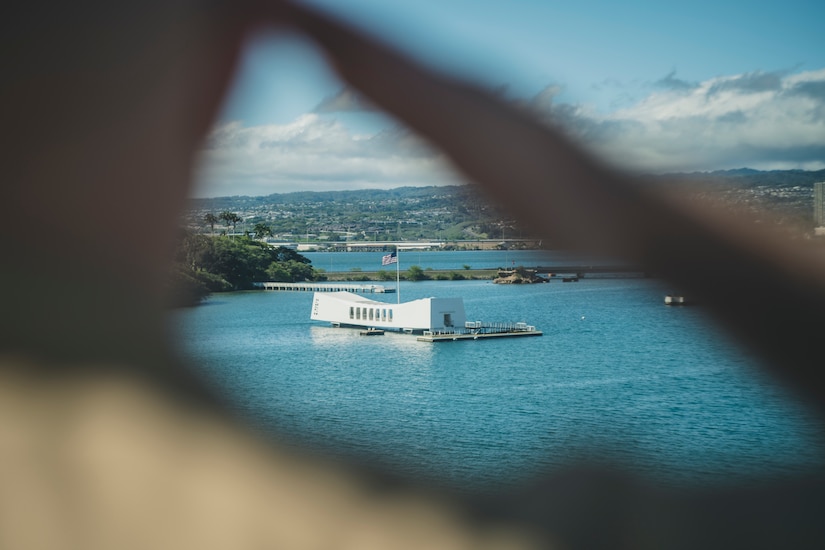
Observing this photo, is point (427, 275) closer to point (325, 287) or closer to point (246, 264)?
Result: point (325, 287)

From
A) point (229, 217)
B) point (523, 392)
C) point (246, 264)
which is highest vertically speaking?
point (229, 217)

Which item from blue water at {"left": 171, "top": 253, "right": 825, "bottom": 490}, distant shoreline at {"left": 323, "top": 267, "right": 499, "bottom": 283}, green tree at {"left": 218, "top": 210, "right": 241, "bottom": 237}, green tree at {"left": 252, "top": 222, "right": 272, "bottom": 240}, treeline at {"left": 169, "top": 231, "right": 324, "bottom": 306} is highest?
green tree at {"left": 218, "top": 210, "right": 241, "bottom": 237}

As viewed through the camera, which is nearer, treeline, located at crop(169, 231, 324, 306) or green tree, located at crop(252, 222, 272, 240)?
treeline, located at crop(169, 231, 324, 306)

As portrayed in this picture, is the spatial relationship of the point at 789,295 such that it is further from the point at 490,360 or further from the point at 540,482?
the point at 490,360

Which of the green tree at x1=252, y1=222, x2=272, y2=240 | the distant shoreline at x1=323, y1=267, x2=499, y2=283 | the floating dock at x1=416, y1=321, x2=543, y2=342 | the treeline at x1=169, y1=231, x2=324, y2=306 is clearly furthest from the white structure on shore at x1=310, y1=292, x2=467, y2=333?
the distant shoreline at x1=323, y1=267, x2=499, y2=283

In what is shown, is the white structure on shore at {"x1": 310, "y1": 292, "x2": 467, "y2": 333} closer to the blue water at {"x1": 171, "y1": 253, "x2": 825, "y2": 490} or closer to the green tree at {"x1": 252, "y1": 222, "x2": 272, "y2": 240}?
the blue water at {"x1": 171, "y1": 253, "x2": 825, "y2": 490}

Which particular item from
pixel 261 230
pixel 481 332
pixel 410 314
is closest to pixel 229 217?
pixel 261 230

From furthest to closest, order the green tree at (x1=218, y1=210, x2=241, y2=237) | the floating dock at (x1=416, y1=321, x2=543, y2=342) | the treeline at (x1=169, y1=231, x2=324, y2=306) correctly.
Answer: the green tree at (x1=218, y1=210, x2=241, y2=237) < the treeline at (x1=169, y1=231, x2=324, y2=306) < the floating dock at (x1=416, y1=321, x2=543, y2=342)
